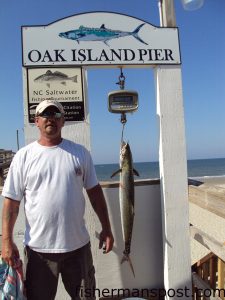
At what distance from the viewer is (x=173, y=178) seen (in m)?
3.53

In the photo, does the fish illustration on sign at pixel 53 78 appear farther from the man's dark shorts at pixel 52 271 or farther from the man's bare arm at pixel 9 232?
the man's dark shorts at pixel 52 271

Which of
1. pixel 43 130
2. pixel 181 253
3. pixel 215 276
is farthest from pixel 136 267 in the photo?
pixel 43 130

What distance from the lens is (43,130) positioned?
2725 mm

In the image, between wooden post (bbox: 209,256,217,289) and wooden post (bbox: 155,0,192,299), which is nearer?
wooden post (bbox: 155,0,192,299)

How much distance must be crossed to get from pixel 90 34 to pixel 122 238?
6.91ft

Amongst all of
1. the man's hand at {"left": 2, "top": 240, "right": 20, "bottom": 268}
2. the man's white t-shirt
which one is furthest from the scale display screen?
the man's hand at {"left": 2, "top": 240, "right": 20, "bottom": 268}

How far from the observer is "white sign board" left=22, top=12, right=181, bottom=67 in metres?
3.40

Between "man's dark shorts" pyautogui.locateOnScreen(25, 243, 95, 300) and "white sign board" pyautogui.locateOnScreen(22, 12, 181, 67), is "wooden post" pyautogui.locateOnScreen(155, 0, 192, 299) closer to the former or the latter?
"white sign board" pyautogui.locateOnScreen(22, 12, 181, 67)

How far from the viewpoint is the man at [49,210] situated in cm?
259

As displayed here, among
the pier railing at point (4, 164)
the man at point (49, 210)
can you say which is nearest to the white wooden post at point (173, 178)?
the man at point (49, 210)

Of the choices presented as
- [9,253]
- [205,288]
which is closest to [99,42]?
[9,253]

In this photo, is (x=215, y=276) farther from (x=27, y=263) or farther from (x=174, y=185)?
(x=27, y=263)

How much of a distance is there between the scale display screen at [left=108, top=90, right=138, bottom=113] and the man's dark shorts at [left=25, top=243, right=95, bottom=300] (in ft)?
4.68

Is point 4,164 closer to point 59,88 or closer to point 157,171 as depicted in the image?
point 59,88
